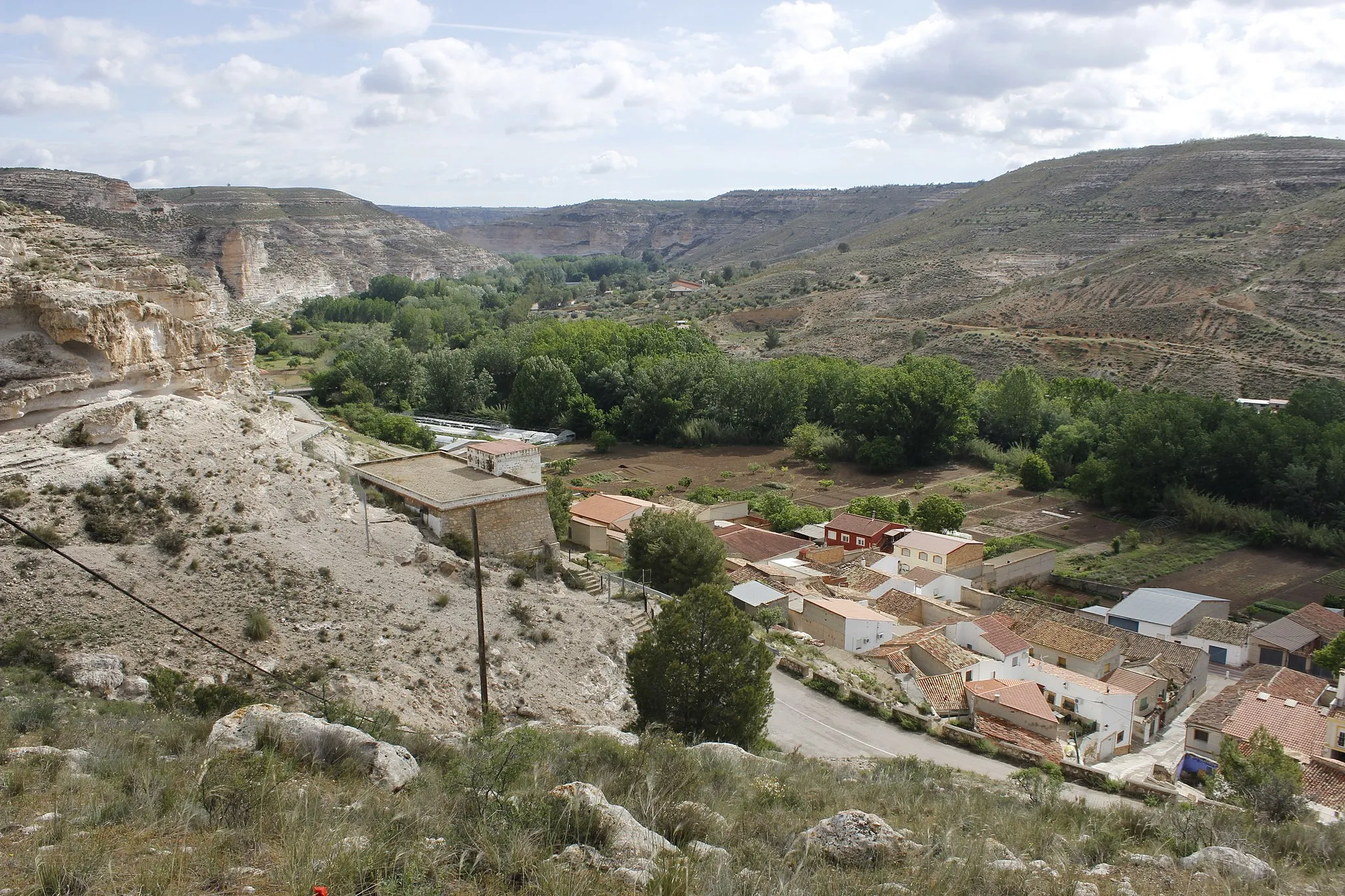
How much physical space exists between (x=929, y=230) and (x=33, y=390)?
94261 mm

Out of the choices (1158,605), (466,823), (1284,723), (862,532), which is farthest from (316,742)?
(862,532)

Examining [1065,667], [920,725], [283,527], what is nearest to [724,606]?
[920,725]

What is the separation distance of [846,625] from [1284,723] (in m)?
8.67

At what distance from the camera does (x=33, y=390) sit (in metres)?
12.0

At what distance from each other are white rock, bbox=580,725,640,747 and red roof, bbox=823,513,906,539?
20.6 m

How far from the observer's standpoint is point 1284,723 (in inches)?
698

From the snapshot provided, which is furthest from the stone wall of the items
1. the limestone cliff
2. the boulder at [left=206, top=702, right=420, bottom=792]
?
the boulder at [left=206, top=702, right=420, bottom=792]

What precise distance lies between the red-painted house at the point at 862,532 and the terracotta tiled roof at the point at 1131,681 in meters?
10.2

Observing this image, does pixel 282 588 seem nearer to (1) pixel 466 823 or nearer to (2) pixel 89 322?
(2) pixel 89 322

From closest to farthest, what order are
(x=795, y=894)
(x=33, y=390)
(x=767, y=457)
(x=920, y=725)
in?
(x=795, y=894)
(x=33, y=390)
(x=920, y=725)
(x=767, y=457)

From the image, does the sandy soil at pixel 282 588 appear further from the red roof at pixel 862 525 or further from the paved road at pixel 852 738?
the red roof at pixel 862 525

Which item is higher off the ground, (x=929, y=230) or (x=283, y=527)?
(x=929, y=230)

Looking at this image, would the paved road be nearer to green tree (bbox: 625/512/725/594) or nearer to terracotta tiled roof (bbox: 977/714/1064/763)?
terracotta tiled roof (bbox: 977/714/1064/763)

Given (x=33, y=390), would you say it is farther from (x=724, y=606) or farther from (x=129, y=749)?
(x=724, y=606)
